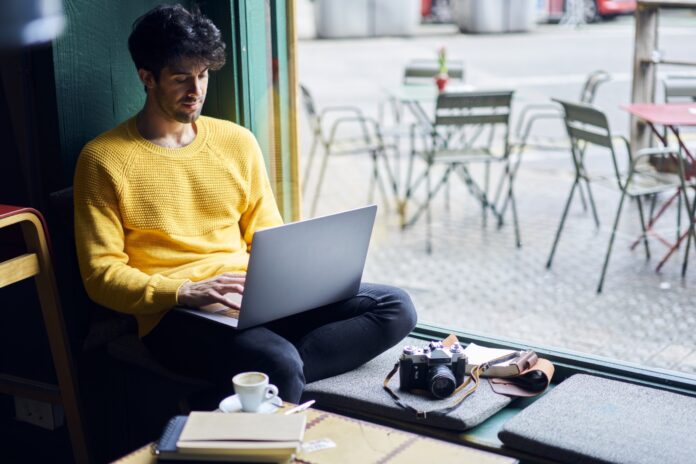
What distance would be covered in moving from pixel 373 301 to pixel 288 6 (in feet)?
3.65

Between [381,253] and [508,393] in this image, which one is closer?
[508,393]

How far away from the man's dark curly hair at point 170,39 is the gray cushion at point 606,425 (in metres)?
1.33

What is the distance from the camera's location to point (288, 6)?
3240mm

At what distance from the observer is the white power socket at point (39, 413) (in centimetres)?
299

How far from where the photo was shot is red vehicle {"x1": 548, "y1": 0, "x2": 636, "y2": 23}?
14.8 metres

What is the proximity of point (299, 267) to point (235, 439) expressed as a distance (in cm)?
74

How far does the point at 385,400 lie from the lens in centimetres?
262

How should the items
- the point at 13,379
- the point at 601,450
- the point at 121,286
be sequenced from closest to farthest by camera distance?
the point at 601,450, the point at 121,286, the point at 13,379

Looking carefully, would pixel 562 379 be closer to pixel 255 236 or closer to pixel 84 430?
pixel 255 236

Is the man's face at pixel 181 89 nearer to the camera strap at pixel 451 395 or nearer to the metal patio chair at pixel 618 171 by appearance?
the camera strap at pixel 451 395

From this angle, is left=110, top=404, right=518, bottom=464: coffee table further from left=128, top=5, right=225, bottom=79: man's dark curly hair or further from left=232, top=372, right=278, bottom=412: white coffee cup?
left=128, top=5, right=225, bottom=79: man's dark curly hair

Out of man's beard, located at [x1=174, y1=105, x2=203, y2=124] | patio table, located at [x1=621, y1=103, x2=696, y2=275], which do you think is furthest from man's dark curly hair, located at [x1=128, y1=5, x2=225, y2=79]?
patio table, located at [x1=621, y1=103, x2=696, y2=275]

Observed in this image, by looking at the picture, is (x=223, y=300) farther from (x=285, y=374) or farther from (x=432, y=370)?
(x=432, y=370)

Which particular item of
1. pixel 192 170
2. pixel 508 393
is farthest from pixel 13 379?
pixel 508 393
